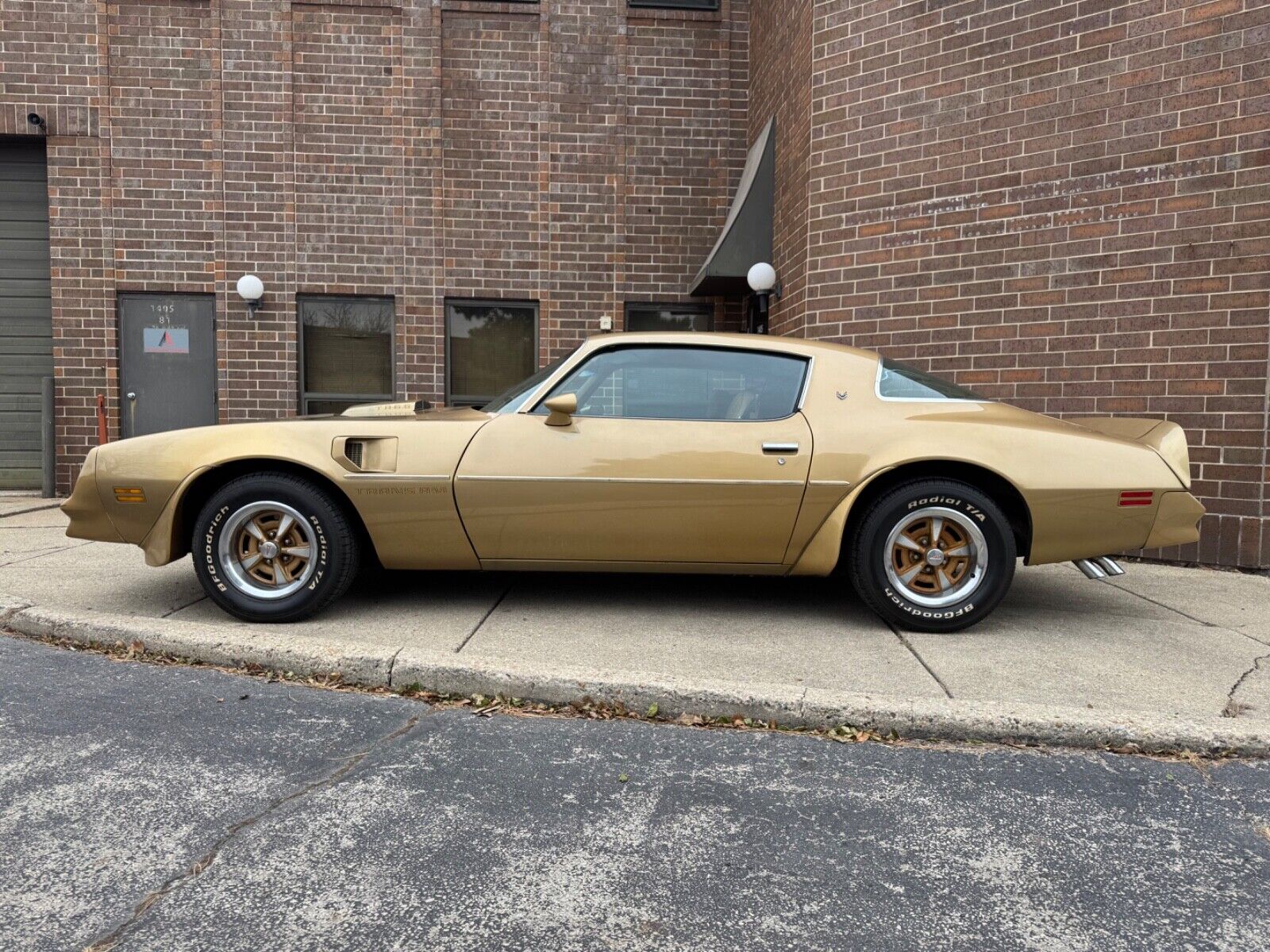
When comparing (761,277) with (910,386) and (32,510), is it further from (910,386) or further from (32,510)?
(32,510)

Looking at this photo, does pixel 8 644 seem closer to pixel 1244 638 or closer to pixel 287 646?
pixel 287 646

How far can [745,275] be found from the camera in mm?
8398

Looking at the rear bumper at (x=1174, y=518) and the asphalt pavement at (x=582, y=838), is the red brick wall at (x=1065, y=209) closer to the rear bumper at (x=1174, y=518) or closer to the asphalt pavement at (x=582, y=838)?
the rear bumper at (x=1174, y=518)

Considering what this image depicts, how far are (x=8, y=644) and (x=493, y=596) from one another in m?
2.21

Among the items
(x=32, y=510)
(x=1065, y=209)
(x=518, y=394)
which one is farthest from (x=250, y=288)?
(x=1065, y=209)

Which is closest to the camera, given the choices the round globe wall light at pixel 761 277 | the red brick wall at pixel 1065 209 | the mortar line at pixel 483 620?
the mortar line at pixel 483 620

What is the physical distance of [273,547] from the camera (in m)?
3.84

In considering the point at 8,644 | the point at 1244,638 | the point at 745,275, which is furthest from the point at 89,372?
the point at 1244,638

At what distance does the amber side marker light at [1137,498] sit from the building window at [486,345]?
6.73m

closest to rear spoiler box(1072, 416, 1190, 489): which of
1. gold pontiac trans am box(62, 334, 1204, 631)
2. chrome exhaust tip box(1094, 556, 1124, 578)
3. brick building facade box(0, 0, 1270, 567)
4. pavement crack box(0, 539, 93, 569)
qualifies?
gold pontiac trans am box(62, 334, 1204, 631)

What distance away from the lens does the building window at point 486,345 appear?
938 centimetres

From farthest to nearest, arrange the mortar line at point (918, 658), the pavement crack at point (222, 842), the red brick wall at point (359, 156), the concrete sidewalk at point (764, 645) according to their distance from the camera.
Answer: the red brick wall at point (359, 156) < the mortar line at point (918, 658) < the concrete sidewalk at point (764, 645) < the pavement crack at point (222, 842)

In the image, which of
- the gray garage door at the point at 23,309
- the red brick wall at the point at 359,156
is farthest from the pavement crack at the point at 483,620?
the gray garage door at the point at 23,309

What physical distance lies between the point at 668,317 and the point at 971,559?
628 centimetres
